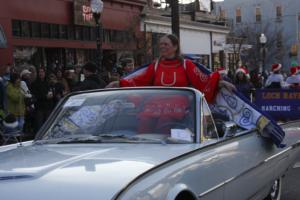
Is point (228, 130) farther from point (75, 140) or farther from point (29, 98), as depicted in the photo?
point (29, 98)

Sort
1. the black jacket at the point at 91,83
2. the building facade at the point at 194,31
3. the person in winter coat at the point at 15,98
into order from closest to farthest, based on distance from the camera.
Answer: the black jacket at the point at 91,83 < the person in winter coat at the point at 15,98 < the building facade at the point at 194,31

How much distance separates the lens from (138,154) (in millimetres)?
3941

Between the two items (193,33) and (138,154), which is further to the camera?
(193,33)

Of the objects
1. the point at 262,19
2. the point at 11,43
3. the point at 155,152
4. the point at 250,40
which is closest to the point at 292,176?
the point at 155,152

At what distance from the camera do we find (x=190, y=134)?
4.60 m

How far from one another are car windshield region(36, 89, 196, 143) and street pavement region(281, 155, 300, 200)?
2749 millimetres

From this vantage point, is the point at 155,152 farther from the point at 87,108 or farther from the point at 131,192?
the point at 87,108

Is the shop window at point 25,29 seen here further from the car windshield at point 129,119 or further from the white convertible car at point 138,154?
the car windshield at point 129,119

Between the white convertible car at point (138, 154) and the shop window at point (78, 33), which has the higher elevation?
the shop window at point (78, 33)

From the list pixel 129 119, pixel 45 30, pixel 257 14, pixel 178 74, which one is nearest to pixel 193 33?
pixel 45 30

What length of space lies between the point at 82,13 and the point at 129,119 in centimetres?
1859

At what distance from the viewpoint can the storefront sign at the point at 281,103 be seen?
10.4m

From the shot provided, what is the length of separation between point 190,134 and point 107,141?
683 millimetres

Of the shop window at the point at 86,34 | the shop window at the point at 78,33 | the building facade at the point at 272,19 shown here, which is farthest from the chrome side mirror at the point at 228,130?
the building facade at the point at 272,19
